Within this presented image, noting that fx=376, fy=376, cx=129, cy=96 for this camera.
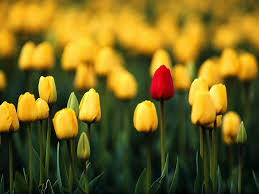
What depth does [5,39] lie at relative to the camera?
347cm

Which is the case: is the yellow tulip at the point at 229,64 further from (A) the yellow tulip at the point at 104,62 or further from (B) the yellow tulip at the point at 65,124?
(B) the yellow tulip at the point at 65,124

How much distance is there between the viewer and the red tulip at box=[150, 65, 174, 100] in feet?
5.60

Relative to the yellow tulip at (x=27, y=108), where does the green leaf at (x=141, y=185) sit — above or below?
below

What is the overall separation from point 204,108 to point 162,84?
0.83ft

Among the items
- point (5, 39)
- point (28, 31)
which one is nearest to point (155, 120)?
point (5, 39)

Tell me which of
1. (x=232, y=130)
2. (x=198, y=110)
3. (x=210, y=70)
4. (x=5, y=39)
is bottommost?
(x=232, y=130)

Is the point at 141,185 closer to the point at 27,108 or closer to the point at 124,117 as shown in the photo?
the point at 27,108

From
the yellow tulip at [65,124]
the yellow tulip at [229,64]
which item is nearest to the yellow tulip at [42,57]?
the yellow tulip at [65,124]

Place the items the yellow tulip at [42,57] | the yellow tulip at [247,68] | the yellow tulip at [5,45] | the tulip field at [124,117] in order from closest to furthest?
the tulip field at [124,117], the yellow tulip at [247,68], the yellow tulip at [42,57], the yellow tulip at [5,45]

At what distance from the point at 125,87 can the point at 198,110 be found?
974mm

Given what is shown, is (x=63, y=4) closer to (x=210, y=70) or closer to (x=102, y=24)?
(x=102, y=24)

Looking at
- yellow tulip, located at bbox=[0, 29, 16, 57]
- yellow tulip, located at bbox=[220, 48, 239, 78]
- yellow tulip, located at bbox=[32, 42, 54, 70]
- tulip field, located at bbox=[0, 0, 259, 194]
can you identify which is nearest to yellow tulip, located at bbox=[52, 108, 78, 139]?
tulip field, located at bbox=[0, 0, 259, 194]

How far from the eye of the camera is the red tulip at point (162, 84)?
171cm

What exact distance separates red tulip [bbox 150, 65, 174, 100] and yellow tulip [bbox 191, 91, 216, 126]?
0.63 ft
